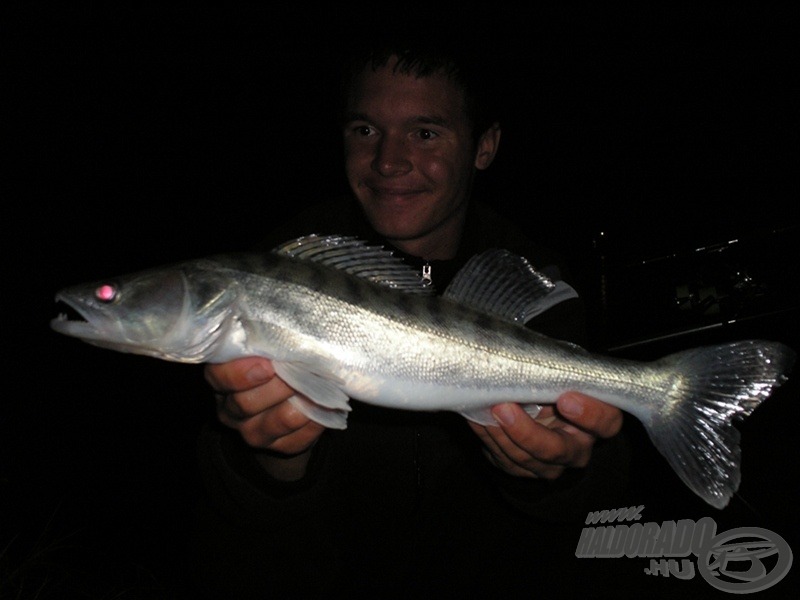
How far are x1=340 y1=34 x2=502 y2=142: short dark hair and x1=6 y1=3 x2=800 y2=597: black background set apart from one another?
0.17m

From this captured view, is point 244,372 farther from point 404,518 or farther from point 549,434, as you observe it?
point 404,518

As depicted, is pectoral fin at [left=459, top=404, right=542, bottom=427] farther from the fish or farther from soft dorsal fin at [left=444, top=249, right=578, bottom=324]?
soft dorsal fin at [left=444, top=249, right=578, bottom=324]

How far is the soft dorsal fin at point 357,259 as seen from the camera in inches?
68.1

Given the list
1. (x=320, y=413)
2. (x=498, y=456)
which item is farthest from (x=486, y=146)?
(x=320, y=413)

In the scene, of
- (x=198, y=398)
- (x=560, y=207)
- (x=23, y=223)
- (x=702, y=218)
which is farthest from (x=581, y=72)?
(x=23, y=223)

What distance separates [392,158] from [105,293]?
1324 millimetres

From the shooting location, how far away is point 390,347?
165 centimetres

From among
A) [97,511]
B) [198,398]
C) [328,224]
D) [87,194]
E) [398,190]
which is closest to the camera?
[398,190]

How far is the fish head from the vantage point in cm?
155

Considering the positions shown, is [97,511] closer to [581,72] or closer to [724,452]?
[724,452]

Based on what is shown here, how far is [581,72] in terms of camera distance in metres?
10.6

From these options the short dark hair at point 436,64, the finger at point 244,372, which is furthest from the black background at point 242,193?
the finger at point 244,372

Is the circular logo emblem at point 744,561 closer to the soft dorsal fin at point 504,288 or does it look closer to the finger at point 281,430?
the soft dorsal fin at point 504,288

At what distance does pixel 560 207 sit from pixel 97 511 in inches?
312
